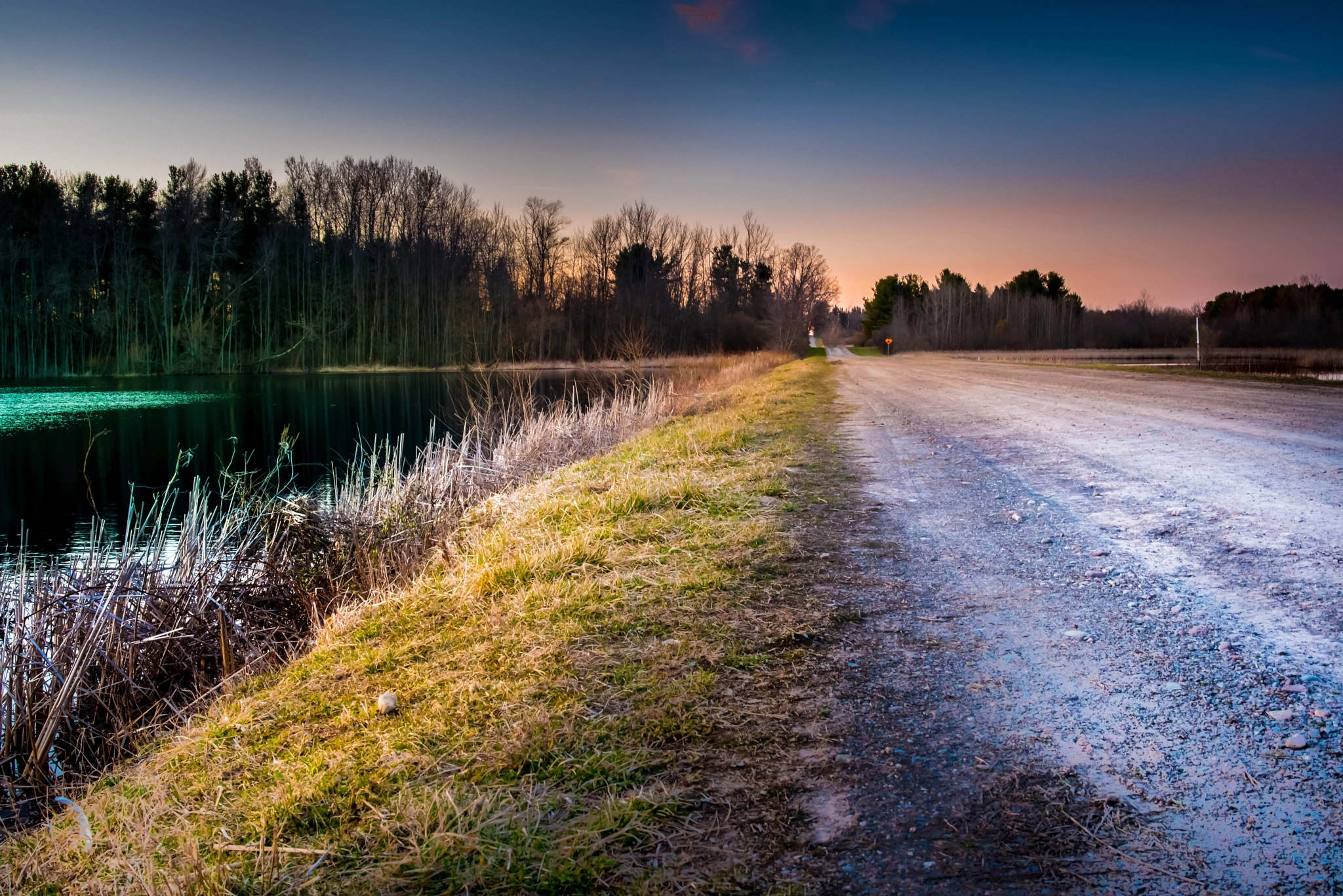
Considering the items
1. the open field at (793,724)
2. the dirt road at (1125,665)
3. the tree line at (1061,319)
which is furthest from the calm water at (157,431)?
the tree line at (1061,319)

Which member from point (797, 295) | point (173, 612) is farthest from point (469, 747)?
point (797, 295)

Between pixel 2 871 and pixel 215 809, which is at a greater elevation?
pixel 215 809

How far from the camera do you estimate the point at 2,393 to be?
35.1 meters

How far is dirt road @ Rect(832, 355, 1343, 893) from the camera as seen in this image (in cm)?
213

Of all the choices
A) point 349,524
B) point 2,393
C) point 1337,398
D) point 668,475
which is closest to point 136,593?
point 349,524

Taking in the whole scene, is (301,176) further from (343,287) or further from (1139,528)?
(1139,528)

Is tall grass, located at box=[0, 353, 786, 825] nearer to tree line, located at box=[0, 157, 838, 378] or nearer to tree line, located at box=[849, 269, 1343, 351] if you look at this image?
tree line, located at box=[0, 157, 838, 378]

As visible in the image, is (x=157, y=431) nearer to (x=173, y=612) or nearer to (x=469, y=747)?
(x=173, y=612)

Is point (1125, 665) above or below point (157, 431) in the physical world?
below

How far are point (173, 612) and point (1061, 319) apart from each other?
92.0 meters

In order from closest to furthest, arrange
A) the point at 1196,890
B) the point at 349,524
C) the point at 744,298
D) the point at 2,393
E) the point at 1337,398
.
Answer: the point at 1196,890 → the point at 349,524 → the point at 1337,398 → the point at 2,393 → the point at 744,298

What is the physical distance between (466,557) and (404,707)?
2436mm

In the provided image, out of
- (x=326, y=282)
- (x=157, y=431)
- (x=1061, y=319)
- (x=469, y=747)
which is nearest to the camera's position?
(x=469, y=747)

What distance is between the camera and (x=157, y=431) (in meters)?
22.2
